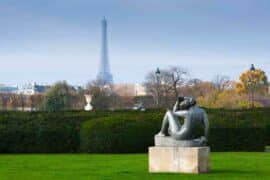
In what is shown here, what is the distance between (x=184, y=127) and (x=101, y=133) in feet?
39.9

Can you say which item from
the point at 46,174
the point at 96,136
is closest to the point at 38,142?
the point at 96,136

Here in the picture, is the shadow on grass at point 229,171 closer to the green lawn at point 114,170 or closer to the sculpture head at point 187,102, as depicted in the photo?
the green lawn at point 114,170

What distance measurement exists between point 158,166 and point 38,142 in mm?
13790

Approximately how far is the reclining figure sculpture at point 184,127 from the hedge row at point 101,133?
11600mm

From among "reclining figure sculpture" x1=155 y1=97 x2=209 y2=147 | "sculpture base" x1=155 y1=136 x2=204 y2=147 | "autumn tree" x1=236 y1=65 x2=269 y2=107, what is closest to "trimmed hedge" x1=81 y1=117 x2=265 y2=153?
"reclining figure sculpture" x1=155 y1=97 x2=209 y2=147

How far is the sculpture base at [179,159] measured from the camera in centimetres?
1554

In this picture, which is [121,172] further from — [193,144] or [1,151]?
[1,151]

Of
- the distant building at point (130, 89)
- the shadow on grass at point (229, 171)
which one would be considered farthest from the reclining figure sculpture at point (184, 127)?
the distant building at point (130, 89)

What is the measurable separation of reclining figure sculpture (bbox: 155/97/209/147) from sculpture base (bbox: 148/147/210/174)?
0.62ft

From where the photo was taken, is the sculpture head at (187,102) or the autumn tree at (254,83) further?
the autumn tree at (254,83)

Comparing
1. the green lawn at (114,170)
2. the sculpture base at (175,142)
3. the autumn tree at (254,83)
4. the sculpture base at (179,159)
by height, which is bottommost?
the green lawn at (114,170)

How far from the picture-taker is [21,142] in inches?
1141

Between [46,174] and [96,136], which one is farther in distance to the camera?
[96,136]

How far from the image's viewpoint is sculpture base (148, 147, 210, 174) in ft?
51.0
